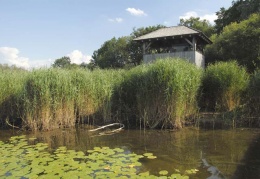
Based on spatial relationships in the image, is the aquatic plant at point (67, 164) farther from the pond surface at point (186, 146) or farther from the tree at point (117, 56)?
the tree at point (117, 56)

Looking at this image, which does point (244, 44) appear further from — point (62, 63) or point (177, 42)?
point (62, 63)

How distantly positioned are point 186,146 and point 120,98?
445 centimetres

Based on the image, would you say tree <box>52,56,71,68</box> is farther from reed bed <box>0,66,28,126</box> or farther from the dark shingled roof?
the dark shingled roof

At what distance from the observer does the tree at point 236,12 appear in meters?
27.4

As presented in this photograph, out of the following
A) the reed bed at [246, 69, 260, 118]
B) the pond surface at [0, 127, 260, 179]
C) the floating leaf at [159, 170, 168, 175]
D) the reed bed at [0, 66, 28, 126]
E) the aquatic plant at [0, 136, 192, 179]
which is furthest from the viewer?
the reed bed at [0, 66, 28, 126]

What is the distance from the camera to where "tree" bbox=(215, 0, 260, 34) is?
2741cm

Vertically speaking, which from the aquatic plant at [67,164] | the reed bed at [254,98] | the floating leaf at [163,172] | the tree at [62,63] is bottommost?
the floating leaf at [163,172]

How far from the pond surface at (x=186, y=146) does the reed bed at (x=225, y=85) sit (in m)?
2.90

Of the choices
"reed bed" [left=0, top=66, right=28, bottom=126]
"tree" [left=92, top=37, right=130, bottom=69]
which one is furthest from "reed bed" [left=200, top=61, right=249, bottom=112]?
"tree" [left=92, top=37, right=130, bottom=69]

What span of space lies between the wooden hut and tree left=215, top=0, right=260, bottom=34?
10579mm

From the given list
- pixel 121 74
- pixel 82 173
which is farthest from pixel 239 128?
pixel 82 173

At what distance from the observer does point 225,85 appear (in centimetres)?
1207

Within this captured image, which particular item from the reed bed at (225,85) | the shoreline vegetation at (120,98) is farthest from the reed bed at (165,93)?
the reed bed at (225,85)

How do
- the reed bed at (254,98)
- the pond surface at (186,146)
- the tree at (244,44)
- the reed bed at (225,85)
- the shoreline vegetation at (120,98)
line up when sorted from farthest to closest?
the tree at (244,44) → the reed bed at (225,85) → the reed bed at (254,98) → the shoreline vegetation at (120,98) → the pond surface at (186,146)
